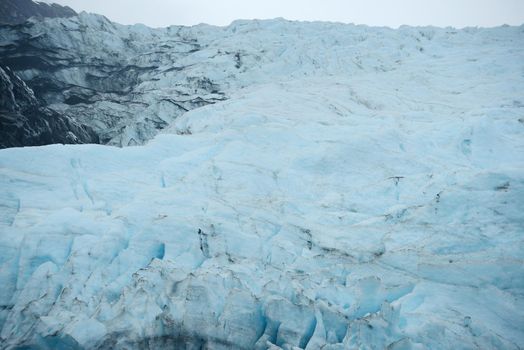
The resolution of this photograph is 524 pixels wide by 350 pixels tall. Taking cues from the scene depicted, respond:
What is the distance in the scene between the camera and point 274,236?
7137 mm

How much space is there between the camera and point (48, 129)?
14.0 metres

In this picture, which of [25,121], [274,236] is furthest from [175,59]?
[274,236]

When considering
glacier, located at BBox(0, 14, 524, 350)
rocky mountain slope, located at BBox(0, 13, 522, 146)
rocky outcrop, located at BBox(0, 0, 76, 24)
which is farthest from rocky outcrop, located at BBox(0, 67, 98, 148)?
rocky outcrop, located at BBox(0, 0, 76, 24)

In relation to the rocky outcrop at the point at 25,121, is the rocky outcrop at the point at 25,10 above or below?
above

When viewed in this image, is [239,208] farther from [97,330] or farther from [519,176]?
[519,176]

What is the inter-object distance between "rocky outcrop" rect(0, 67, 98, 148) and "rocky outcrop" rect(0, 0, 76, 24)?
1090 inches

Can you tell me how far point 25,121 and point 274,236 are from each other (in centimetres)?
1090

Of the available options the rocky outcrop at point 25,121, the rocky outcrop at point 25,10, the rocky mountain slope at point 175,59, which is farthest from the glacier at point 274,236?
the rocky outcrop at point 25,10

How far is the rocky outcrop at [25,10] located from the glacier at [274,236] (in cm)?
3619

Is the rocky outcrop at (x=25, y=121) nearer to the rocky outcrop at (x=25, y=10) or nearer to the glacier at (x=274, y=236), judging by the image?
the glacier at (x=274, y=236)

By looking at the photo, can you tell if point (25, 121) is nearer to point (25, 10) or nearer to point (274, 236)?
point (274, 236)

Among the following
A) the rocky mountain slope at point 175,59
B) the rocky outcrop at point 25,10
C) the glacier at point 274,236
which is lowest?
the glacier at point 274,236

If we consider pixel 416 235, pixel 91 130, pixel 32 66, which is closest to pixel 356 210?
pixel 416 235

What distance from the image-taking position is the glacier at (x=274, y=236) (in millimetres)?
5168
